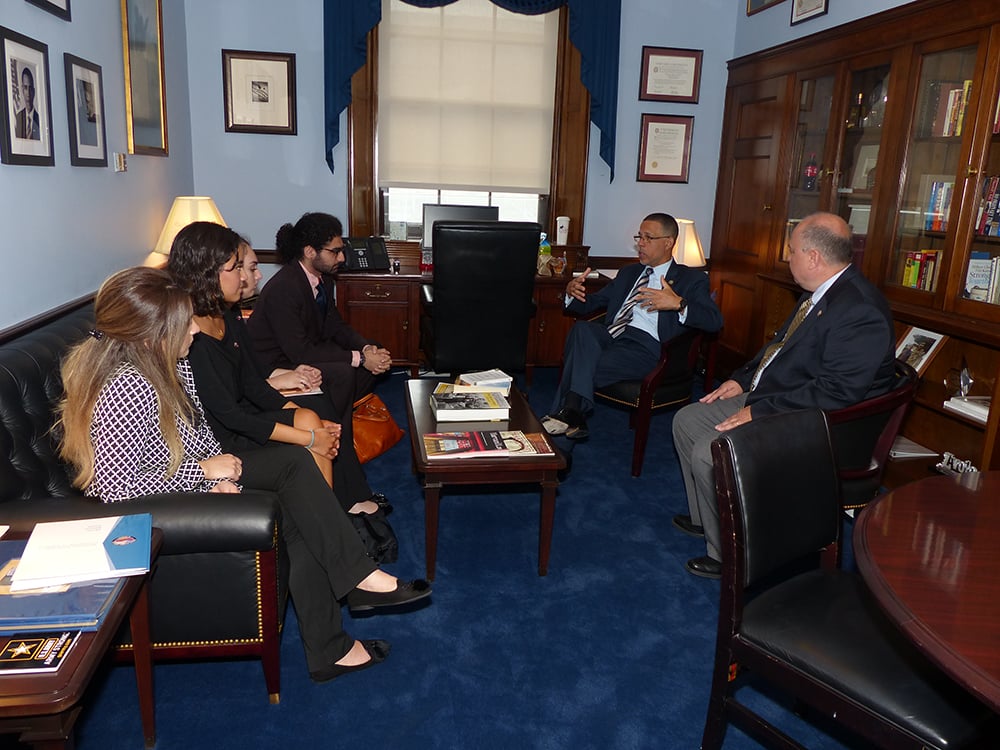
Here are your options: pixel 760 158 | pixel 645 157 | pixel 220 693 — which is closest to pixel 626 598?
pixel 220 693

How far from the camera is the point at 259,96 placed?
5020 millimetres

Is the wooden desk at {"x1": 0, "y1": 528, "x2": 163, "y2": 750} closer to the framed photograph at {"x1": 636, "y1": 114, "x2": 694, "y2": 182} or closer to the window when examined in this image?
the window

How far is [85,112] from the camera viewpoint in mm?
3215

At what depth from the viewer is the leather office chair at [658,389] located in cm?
370

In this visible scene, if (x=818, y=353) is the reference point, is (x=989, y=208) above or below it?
above

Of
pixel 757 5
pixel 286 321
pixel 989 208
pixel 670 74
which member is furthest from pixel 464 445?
pixel 757 5

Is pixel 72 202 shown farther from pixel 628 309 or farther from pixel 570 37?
pixel 570 37

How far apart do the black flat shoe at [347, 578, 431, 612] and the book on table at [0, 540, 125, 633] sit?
115 cm

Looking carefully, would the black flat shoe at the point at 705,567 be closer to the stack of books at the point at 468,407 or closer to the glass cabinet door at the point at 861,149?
the stack of books at the point at 468,407

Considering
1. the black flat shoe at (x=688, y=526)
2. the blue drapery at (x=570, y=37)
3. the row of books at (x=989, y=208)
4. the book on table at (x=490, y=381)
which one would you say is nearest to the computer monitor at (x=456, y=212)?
the blue drapery at (x=570, y=37)

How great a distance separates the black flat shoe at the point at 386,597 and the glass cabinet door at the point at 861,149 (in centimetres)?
284

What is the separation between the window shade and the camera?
16.7ft

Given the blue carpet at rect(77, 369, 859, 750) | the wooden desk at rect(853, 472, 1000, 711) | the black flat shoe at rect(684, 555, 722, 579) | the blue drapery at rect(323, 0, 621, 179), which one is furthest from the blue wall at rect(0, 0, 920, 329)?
the wooden desk at rect(853, 472, 1000, 711)

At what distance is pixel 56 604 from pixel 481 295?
304cm
